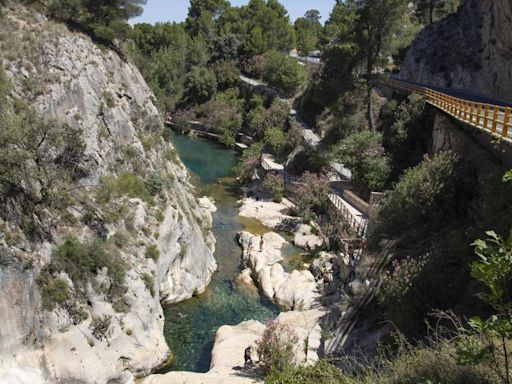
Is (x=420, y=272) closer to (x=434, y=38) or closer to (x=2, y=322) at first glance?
(x=2, y=322)

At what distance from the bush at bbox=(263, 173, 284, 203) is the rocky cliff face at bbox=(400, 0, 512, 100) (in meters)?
18.5

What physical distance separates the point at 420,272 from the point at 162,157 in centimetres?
2265

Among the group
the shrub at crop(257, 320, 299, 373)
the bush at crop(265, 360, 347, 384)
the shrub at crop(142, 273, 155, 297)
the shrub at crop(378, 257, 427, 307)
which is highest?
the shrub at crop(378, 257, 427, 307)

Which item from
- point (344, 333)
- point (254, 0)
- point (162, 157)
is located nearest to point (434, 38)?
point (162, 157)

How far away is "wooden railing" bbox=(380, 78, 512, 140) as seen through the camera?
17.2 m

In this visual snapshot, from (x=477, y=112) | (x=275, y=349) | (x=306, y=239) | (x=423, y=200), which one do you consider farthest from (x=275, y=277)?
(x=477, y=112)

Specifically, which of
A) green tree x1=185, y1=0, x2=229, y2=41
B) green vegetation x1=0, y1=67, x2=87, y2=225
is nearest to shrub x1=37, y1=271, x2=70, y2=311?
green vegetation x1=0, y1=67, x2=87, y2=225

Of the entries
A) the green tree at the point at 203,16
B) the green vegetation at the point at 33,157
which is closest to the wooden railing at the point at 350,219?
the green vegetation at the point at 33,157

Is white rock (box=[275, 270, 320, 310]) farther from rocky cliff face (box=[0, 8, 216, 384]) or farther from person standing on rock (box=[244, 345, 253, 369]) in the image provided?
person standing on rock (box=[244, 345, 253, 369])

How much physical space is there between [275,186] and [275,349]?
89.3ft

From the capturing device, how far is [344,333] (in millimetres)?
17203

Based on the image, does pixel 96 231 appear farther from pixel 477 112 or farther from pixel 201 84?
pixel 201 84

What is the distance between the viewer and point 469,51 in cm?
4094

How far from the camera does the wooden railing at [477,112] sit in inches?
677
